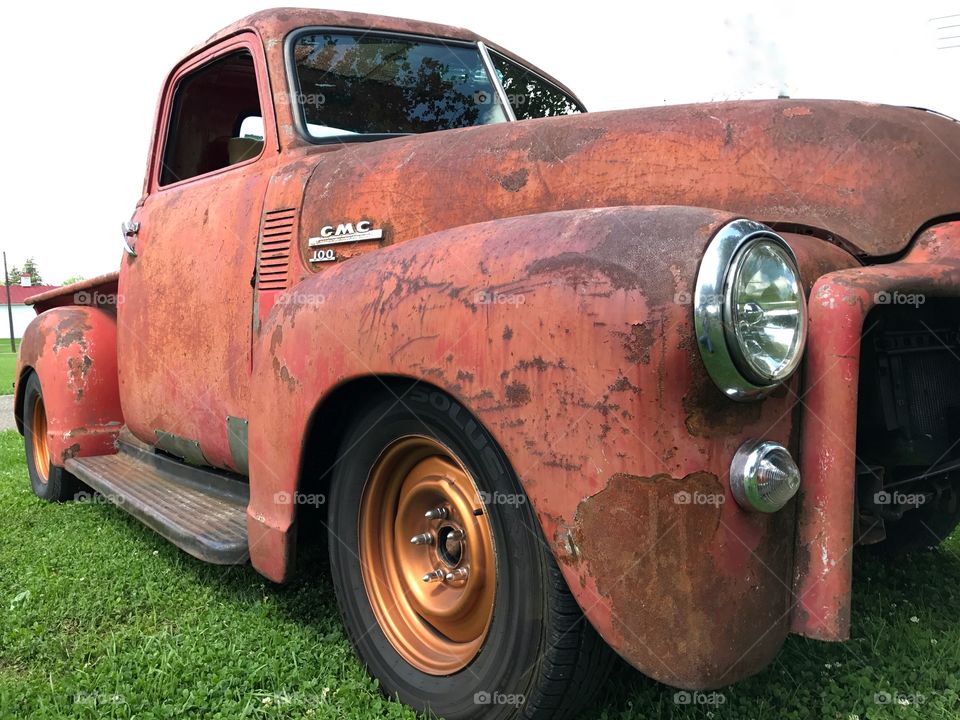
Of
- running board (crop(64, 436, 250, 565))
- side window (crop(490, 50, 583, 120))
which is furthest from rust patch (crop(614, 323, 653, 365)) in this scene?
side window (crop(490, 50, 583, 120))

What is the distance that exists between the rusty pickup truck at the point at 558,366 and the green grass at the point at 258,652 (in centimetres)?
23

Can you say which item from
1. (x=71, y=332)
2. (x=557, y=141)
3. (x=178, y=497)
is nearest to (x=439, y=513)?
(x=557, y=141)

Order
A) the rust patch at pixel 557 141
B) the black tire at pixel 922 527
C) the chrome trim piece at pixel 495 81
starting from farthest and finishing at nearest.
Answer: the chrome trim piece at pixel 495 81 < the black tire at pixel 922 527 < the rust patch at pixel 557 141

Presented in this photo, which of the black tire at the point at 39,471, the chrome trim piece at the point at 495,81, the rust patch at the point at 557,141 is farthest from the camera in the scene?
the black tire at the point at 39,471

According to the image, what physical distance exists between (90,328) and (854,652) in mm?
3953

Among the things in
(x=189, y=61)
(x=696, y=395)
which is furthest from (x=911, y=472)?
(x=189, y=61)

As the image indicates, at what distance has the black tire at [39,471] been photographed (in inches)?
181

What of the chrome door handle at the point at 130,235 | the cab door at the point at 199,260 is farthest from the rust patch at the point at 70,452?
the chrome door handle at the point at 130,235

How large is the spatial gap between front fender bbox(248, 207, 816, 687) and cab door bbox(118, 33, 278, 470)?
4.89ft

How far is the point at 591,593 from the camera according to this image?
5.16 feet

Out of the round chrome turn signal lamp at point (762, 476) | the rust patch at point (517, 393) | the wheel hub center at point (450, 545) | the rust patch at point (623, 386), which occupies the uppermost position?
the rust patch at point (623, 386)

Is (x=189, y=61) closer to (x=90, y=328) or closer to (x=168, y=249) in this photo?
(x=168, y=249)

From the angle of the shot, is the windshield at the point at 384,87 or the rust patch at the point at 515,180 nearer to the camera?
the rust patch at the point at 515,180

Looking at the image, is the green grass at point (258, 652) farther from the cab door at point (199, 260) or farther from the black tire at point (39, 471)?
the black tire at point (39, 471)
